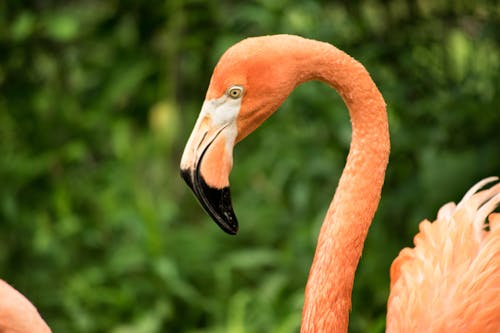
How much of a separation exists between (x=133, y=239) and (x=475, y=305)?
7.35ft

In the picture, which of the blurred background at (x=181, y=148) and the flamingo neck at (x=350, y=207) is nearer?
the flamingo neck at (x=350, y=207)

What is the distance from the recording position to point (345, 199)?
2439 mm

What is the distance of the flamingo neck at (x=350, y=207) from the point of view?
242 cm

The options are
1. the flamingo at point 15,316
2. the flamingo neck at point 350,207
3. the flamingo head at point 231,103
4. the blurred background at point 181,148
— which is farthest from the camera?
the blurred background at point 181,148

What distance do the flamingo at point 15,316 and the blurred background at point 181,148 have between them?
70.3 inches

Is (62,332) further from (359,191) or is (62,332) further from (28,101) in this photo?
(359,191)

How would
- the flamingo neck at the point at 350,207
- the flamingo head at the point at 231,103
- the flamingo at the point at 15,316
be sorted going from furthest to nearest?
the flamingo neck at the point at 350,207, the flamingo head at the point at 231,103, the flamingo at the point at 15,316

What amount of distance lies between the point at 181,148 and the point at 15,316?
9.46 feet

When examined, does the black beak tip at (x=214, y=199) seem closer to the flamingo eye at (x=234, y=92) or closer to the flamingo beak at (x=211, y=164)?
the flamingo beak at (x=211, y=164)

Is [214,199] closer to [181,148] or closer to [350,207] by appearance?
[350,207]

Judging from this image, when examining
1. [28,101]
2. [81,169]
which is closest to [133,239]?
[81,169]

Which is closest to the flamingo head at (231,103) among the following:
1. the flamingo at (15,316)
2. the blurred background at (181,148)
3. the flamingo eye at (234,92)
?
the flamingo eye at (234,92)

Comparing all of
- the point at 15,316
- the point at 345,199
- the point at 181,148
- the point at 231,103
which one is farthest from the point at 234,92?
the point at 181,148

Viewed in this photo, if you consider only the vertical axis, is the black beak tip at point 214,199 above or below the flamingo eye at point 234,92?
below
